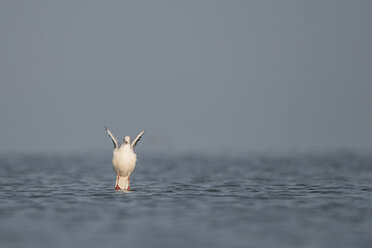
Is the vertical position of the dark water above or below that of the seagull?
below

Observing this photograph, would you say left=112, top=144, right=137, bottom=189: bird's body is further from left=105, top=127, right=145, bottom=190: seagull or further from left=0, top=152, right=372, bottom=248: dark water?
left=0, top=152, right=372, bottom=248: dark water

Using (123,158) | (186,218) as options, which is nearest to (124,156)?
(123,158)

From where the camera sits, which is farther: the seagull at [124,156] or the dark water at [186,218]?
the seagull at [124,156]

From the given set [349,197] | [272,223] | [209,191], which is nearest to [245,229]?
[272,223]

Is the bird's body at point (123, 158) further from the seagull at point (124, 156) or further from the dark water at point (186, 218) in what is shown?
the dark water at point (186, 218)

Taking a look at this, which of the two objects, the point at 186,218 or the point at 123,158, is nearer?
the point at 186,218

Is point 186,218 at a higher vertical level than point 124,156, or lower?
lower

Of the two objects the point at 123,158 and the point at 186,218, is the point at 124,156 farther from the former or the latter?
the point at 186,218

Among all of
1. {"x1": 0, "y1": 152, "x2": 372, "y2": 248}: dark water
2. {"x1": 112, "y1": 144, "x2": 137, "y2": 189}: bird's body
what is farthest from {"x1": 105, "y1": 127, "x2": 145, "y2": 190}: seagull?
{"x1": 0, "y1": 152, "x2": 372, "y2": 248}: dark water

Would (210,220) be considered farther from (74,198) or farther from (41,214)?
(74,198)

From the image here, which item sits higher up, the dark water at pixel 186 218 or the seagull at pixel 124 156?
the seagull at pixel 124 156

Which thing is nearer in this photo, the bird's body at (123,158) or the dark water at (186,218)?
the dark water at (186,218)

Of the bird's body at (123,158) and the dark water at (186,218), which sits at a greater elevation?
the bird's body at (123,158)

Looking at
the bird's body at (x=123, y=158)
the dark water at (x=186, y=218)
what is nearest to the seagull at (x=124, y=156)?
the bird's body at (x=123, y=158)
